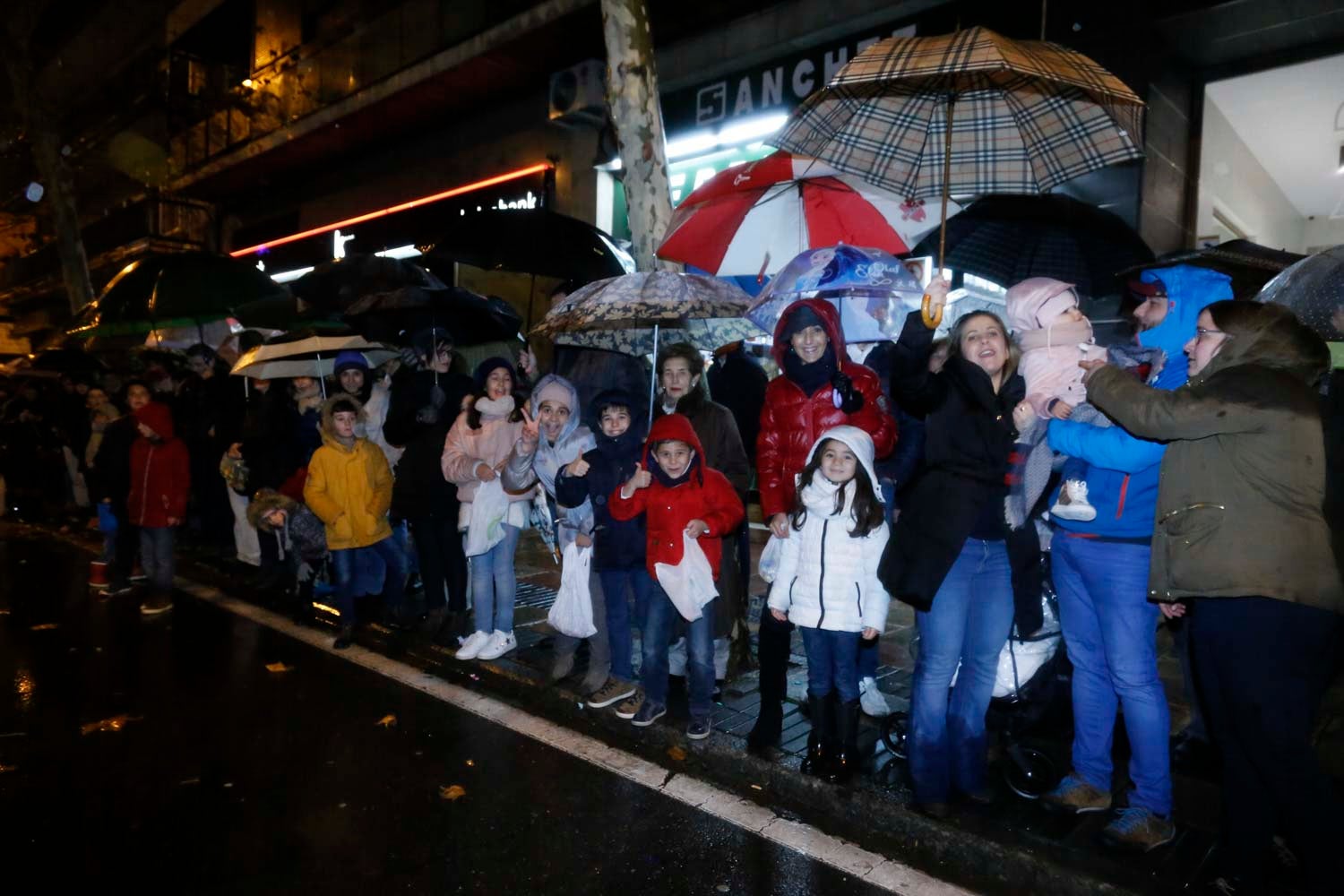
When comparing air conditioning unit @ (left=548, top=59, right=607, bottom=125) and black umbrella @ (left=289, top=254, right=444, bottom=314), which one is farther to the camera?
air conditioning unit @ (left=548, top=59, right=607, bottom=125)

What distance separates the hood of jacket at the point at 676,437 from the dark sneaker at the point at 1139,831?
8.01 feet

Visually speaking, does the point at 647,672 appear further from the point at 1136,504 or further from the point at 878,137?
the point at 878,137

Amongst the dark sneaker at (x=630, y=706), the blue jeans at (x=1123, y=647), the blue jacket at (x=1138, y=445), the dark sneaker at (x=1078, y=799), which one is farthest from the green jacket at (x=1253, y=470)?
the dark sneaker at (x=630, y=706)

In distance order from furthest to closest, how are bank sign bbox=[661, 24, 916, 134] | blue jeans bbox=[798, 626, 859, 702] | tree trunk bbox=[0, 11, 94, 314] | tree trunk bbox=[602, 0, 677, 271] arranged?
1. tree trunk bbox=[0, 11, 94, 314]
2. bank sign bbox=[661, 24, 916, 134]
3. tree trunk bbox=[602, 0, 677, 271]
4. blue jeans bbox=[798, 626, 859, 702]

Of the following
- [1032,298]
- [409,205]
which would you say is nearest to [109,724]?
[1032,298]

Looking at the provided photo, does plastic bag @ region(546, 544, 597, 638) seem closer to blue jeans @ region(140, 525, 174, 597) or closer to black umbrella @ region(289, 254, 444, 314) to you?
black umbrella @ region(289, 254, 444, 314)

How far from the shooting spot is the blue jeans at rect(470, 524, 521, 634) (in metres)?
5.87

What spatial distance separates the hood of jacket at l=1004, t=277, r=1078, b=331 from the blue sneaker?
9.08ft

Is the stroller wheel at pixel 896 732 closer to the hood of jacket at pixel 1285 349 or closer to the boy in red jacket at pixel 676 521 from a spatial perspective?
the boy in red jacket at pixel 676 521

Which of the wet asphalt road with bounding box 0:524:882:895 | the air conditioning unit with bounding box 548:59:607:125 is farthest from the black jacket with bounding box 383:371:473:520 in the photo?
the air conditioning unit with bounding box 548:59:607:125

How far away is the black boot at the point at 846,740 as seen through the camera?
4070 millimetres

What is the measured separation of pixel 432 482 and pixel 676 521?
2.42 metres

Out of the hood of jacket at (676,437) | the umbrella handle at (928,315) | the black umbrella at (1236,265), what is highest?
the black umbrella at (1236,265)

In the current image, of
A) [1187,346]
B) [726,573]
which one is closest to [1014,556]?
[1187,346]
